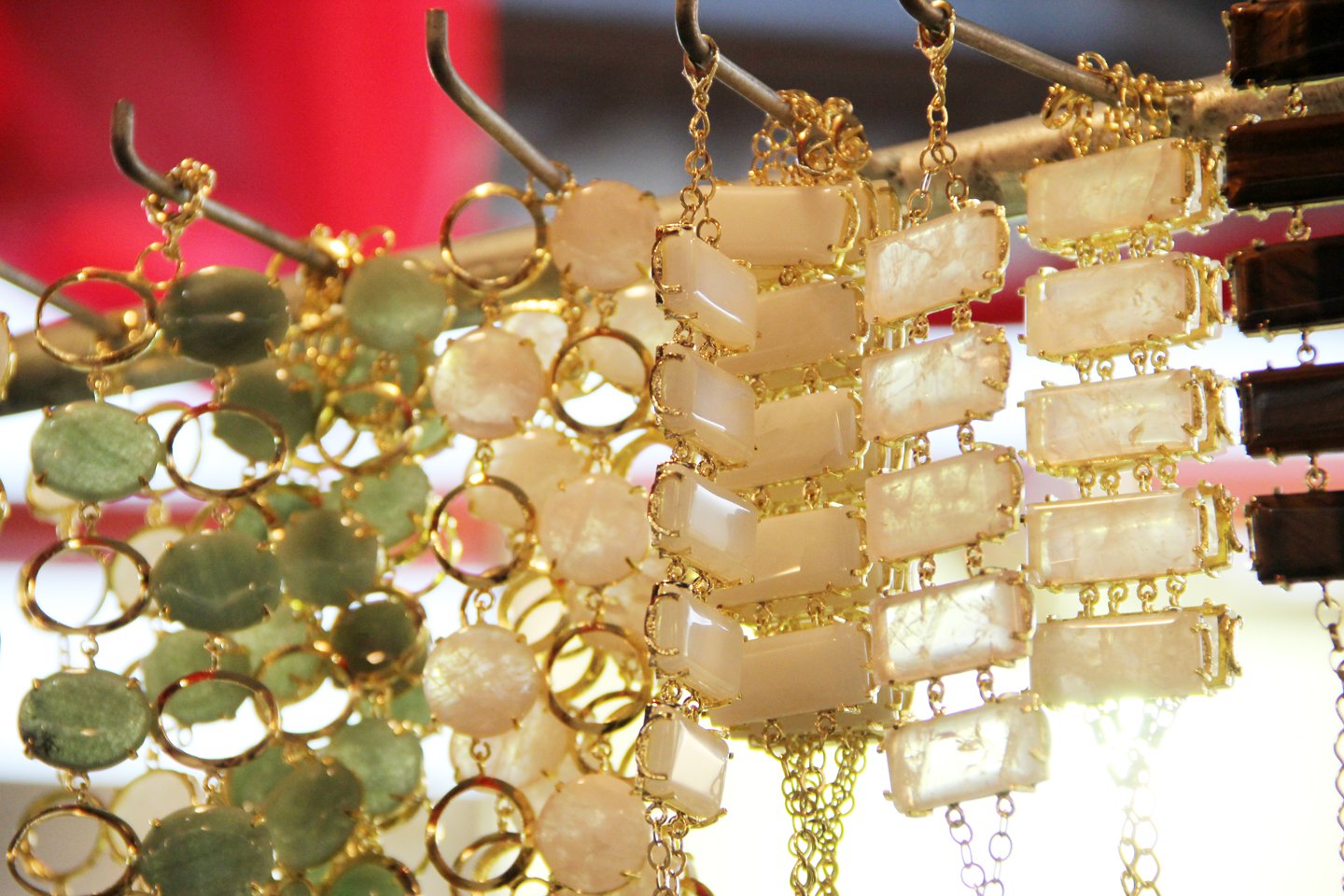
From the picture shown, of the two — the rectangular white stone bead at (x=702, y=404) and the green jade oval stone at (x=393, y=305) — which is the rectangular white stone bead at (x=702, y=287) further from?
the green jade oval stone at (x=393, y=305)

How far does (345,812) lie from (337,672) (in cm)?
9

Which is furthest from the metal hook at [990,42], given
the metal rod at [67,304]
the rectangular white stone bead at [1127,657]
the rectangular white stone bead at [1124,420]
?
the metal rod at [67,304]

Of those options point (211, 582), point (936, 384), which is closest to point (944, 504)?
point (936, 384)

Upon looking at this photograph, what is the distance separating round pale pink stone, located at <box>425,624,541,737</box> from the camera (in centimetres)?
86

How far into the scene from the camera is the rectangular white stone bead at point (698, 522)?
690mm

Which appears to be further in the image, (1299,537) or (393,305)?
(393,305)

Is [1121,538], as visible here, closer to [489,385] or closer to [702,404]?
[702,404]

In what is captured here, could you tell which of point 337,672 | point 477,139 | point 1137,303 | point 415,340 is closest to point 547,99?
point 477,139

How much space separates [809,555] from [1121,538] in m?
0.14

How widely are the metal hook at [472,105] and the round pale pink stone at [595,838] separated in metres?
0.33

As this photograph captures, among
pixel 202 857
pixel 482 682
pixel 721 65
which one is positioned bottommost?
pixel 202 857

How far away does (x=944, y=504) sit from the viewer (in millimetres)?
679

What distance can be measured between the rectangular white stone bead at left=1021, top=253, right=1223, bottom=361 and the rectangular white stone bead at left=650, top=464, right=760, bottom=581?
16 cm

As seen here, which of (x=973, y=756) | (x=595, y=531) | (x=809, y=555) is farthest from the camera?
(x=595, y=531)
